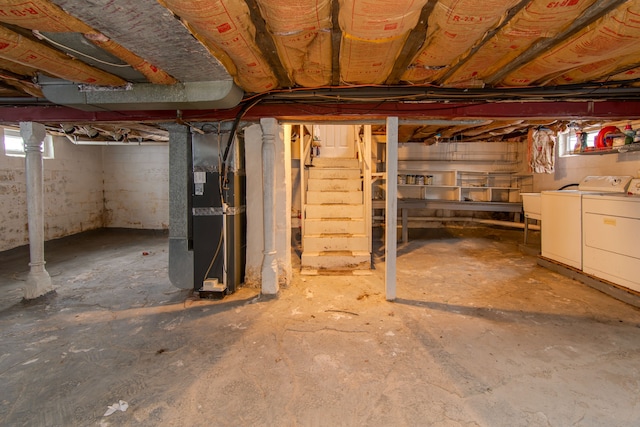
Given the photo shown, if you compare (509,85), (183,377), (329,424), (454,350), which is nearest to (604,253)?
(509,85)

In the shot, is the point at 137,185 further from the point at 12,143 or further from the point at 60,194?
the point at 12,143

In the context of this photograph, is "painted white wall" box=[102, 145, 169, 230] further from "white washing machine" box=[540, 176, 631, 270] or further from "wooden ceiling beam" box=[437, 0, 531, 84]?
"white washing machine" box=[540, 176, 631, 270]

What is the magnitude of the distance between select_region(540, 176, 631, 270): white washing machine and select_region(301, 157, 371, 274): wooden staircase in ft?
7.87

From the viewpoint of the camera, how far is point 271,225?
3461 mm

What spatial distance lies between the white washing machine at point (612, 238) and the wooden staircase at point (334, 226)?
97.8 inches

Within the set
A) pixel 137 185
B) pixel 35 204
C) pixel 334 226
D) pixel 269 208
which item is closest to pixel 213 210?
pixel 269 208

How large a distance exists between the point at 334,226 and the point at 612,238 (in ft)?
9.97

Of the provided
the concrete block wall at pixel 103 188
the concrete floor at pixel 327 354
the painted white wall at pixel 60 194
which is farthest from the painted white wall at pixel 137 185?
the concrete floor at pixel 327 354

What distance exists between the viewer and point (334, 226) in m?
4.37

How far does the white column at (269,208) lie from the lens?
3.37 metres

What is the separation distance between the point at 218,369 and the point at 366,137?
360 centimetres

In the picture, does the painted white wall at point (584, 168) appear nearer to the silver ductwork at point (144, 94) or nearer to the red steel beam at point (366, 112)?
the red steel beam at point (366, 112)

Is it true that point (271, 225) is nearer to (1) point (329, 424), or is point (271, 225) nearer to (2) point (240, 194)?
(2) point (240, 194)

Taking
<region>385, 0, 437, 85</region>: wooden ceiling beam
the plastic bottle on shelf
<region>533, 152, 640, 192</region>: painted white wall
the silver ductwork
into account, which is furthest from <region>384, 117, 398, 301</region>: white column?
the plastic bottle on shelf
